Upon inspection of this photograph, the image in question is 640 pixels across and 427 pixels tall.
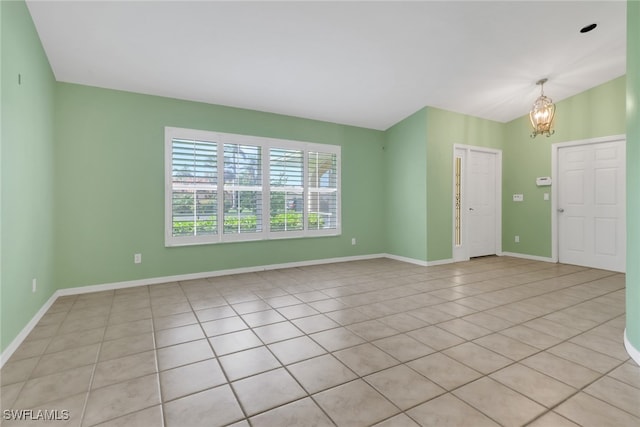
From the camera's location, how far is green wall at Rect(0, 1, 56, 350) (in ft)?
7.11

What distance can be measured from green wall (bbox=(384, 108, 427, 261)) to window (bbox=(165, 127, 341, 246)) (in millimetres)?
1101

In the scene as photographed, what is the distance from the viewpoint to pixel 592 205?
4.98 m

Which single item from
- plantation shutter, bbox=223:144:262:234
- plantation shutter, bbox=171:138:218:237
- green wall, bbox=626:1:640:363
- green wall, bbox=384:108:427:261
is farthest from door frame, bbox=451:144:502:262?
plantation shutter, bbox=171:138:218:237

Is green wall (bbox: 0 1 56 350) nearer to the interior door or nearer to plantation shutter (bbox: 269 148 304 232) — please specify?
plantation shutter (bbox: 269 148 304 232)

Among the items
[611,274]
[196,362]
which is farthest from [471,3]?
[611,274]

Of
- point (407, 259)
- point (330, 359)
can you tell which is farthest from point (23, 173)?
point (407, 259)

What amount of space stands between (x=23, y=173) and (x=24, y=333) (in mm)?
1295

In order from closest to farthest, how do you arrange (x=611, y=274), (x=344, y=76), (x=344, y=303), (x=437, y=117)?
(x=344, y=303) → (x=344, y=76) → (x=611, y=274) → (x=437, y=117)

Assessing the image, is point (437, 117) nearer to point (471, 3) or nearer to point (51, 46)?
point (471, 3)

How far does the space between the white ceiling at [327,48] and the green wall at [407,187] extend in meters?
0.72

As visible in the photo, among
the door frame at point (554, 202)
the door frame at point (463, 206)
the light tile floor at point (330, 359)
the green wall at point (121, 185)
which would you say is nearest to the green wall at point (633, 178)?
the light tile floor at point (330, 359)

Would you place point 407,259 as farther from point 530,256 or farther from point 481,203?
point 530,256

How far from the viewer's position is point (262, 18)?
2.84m

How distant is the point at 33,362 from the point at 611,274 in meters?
6.70
